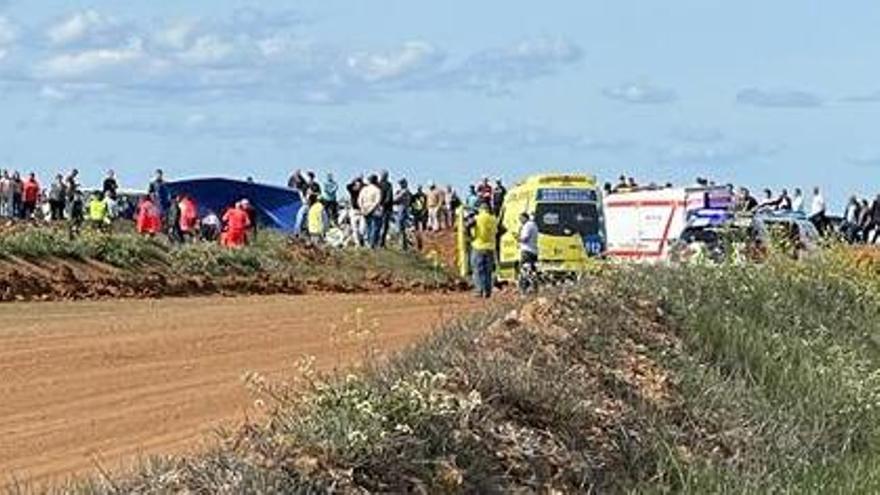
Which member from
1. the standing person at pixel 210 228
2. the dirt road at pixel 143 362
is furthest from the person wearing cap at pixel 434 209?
the dirt road at pixel 143 362

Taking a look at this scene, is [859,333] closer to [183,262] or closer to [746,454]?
[746,454]

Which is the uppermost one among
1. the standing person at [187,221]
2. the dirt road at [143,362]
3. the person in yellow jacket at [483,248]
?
the standing person at [187,221]

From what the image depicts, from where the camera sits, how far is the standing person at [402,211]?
52.2m

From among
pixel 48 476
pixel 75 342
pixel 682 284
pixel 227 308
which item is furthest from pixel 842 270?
pixel 48 476

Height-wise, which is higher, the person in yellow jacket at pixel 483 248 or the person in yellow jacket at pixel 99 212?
the person in yellow jacket at pixel 99 212

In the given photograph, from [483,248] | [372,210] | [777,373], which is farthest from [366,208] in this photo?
[777,373]

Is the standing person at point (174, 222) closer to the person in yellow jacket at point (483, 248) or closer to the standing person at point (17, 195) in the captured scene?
the standing person at point (17, 195)

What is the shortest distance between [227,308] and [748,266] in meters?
13.0

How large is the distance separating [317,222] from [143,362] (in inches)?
1086

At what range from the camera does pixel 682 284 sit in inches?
823

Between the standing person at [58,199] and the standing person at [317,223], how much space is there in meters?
7.24

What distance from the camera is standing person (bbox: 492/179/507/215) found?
49672 millimetres

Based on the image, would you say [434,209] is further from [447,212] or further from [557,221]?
[557,221]

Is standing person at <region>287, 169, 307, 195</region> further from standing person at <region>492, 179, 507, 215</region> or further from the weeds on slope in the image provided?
the weeds on slope
